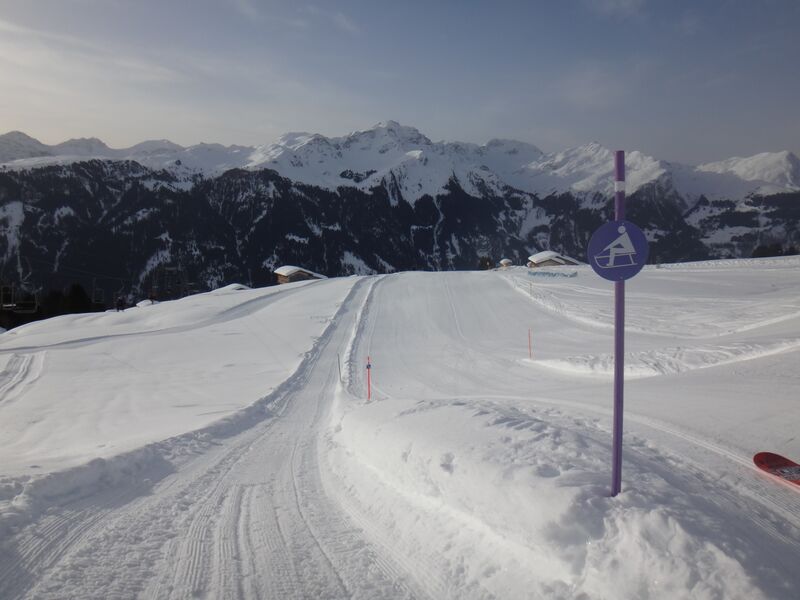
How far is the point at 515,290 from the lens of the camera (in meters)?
41.0

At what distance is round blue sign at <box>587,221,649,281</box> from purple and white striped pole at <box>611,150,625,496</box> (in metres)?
0.10

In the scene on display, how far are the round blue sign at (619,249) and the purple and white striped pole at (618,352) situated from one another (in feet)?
0.32

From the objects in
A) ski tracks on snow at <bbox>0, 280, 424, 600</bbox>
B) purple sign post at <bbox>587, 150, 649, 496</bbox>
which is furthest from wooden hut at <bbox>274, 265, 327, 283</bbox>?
purple sign post at <bbox>587, 150, 649, 496</bbox>

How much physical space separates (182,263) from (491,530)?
202 m

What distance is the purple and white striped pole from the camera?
14.0ft

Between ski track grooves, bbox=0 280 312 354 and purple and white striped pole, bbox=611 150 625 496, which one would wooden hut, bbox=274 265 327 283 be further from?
purple and white striped pole, bbox=611 150 625 496

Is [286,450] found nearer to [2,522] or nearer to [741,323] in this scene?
[2,522]

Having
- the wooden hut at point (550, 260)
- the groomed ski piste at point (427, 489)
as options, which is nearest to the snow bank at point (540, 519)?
the groomed ski piste at point (427, 489)

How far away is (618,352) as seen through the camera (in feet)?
14.4

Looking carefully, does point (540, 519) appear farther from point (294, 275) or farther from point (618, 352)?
point (294, 275)

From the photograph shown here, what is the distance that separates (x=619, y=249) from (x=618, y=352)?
0.95 m

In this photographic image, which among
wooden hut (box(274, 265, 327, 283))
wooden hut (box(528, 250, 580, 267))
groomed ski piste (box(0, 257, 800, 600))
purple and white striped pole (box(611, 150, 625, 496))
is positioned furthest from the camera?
wooden hut (box(274, 265, 327, 283))

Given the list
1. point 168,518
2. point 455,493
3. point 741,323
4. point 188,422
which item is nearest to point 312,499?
point 168,518

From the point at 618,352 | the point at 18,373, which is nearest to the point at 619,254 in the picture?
the point at 618,352
